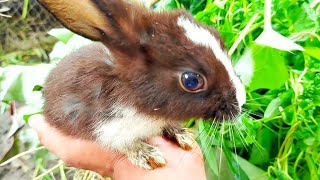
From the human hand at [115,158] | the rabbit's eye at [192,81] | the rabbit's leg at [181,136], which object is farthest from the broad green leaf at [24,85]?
the rabbit's eye at [192,81]

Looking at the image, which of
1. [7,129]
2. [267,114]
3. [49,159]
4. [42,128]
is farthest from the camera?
[7,129]

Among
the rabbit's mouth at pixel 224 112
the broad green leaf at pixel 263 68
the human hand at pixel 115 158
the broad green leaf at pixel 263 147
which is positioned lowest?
the human hand at pixel 115 158

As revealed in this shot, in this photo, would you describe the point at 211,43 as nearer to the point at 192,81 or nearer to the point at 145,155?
the point at 192,81

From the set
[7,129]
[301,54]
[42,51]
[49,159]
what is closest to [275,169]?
[301,54]

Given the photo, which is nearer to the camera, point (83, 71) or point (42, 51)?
point (83, 71)

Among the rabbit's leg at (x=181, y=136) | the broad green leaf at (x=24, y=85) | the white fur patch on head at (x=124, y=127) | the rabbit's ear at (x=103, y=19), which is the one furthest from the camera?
the broad green leaf at (x=24, y=85)

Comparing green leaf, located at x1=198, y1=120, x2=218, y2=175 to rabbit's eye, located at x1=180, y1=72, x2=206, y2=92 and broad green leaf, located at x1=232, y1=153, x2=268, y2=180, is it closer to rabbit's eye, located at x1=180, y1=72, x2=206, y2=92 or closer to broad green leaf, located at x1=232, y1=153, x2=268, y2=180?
broad green leaf, located at x1=232, y1=153, x2=268, y2=180

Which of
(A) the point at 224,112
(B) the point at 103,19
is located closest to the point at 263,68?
(A) the point at 224,112

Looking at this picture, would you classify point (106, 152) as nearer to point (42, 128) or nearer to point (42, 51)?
point (42, 128)

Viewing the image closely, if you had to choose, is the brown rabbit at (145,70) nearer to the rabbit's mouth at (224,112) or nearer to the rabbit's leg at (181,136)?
the rabbit's mouth at (224,112)
